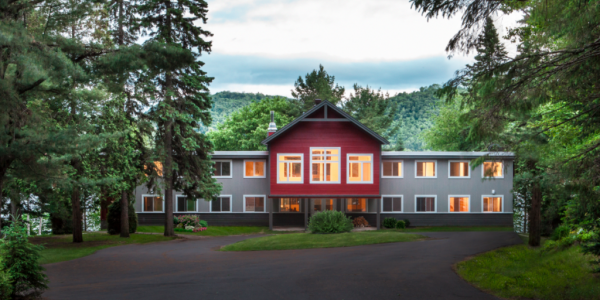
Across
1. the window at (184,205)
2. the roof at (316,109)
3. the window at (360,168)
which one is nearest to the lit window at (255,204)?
the window at (184,205)

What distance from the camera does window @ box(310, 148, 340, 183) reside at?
28688 mm

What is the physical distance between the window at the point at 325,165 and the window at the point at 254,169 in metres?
3.68

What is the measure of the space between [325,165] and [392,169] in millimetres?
4841

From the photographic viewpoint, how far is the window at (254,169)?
101ft

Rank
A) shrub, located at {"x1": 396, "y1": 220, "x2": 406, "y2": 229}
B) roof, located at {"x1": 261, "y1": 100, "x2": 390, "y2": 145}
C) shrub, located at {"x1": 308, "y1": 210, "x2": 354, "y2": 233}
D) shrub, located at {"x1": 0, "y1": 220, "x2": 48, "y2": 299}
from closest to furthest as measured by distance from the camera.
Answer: shrub, located at {"x1": 0, "y1": 220, "x2": 48, "y2": 299}
shrub, located at {"x1": 308, "y1": 210, "x2": 354, "y2": 233}
roof, located at {"x1": 261, "y1": 100, "x2": 390, "y2": 145}
shrub, located at {"x1": 396, "y1": 220, "x2": 406, "y2": 229}

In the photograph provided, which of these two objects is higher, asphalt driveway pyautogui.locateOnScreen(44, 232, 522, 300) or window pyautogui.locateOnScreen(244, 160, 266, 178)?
window pyautogui.locateOnScreen(244, 160, 266, 178)

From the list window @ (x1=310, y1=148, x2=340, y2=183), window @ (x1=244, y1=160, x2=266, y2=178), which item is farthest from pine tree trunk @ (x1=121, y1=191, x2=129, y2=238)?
window @ (x1=310, y1=148, x2=340, y2=183)

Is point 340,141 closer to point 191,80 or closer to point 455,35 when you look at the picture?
point 191,80

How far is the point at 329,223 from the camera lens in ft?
74.1

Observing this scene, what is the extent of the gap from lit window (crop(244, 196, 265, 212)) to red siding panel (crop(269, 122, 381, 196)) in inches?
104

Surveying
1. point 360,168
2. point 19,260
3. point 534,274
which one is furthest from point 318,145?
point 19,260

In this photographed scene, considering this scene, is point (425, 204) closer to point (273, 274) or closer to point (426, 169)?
point (426, 169)

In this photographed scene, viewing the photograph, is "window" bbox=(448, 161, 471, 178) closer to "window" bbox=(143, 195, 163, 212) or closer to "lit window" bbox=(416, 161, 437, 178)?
"lit window" bbox=(416, 161, 437, 178)

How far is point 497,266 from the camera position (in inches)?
502
